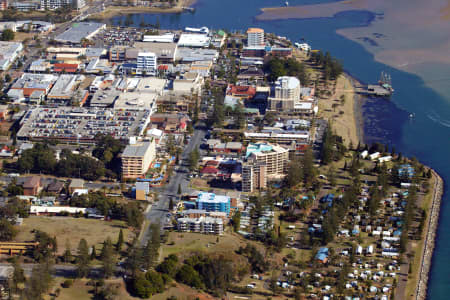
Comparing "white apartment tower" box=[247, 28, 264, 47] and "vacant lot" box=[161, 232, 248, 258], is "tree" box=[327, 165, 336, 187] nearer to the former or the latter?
"vacant lot" box=[161, 232, 248, 258]

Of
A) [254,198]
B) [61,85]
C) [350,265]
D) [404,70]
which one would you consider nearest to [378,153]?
[254,198]

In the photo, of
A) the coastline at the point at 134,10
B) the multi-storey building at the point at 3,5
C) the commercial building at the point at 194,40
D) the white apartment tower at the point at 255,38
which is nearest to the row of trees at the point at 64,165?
the commercial building at the point at 194,40

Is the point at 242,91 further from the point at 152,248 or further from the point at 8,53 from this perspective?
the point at 152,248

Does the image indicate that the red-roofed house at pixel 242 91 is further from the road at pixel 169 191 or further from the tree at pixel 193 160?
the tree at pixel 193 160

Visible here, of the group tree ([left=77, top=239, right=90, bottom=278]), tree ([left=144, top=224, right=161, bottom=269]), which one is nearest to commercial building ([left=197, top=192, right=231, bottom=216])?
tree ([left=144, top=224, right=161, bottom=269])

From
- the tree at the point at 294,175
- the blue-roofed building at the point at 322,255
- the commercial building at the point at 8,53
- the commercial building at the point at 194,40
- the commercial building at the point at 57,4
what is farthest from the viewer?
the commercial building at the point at 57,4
